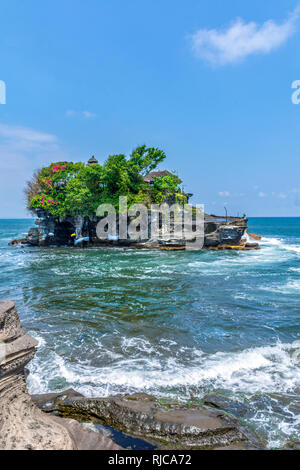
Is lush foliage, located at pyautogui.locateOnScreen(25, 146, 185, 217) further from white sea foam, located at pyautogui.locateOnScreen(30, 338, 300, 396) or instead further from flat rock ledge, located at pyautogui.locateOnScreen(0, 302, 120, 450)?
flat rock ledge, located at pyautogui.locateOnScreen(0, 302, 120, 450)

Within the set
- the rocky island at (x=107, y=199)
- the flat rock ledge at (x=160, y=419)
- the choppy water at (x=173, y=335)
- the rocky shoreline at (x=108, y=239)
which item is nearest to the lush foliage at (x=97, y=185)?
the rocky island at (x=107, y=199)

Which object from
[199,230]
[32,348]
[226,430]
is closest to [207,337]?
[226,430]

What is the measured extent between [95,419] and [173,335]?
14.4 ft

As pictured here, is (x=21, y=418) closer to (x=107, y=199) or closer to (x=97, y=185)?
(x=107, y=199)

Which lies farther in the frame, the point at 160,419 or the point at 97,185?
the point at 97,185

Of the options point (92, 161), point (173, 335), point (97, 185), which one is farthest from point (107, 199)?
point (173, 335)

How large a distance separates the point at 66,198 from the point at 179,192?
52.9 ft

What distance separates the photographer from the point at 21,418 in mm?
3564

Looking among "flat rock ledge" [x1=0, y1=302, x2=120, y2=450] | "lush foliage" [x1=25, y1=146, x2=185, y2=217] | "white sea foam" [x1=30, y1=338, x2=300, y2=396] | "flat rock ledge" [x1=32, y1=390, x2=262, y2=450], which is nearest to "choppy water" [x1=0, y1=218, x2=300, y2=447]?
"white sea foam" [x1=30, y1=338, x2=300, y2=396]

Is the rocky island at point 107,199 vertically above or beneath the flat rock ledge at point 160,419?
above

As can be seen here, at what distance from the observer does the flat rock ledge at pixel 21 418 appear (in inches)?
125

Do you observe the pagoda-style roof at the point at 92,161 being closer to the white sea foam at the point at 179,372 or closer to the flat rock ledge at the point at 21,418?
the white sea foam at the point at 179,372

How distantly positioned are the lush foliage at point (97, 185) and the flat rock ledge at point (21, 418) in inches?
1092

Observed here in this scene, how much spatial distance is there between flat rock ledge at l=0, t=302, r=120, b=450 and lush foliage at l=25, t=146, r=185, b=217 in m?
27.7
